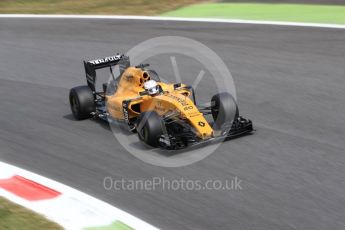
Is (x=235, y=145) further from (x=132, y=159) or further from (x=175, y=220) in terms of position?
(x=175, y=220)

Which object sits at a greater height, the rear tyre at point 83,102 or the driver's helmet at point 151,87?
the driver's helmet at point 151,87

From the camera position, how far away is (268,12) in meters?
18.5

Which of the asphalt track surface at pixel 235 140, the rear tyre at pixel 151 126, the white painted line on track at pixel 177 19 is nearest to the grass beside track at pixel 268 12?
the white painted line on track at pixel 177 19

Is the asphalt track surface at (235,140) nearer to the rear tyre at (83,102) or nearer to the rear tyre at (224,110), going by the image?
the rear tyre at (83,102)

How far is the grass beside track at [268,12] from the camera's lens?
1725 cm

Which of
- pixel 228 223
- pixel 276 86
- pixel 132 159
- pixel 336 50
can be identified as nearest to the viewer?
pixel 228 223

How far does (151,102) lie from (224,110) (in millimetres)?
1131

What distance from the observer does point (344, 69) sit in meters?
12.9

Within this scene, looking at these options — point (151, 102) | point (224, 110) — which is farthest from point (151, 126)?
point (224, 110)

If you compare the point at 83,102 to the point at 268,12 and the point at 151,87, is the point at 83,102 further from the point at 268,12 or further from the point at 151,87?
the point at 268,12

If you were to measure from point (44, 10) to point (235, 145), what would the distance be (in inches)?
541

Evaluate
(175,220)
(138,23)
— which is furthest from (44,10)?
(175,220)

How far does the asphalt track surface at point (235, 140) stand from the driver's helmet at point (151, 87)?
0.95m

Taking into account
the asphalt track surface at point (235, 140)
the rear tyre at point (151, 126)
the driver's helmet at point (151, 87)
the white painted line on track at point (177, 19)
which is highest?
the driver's helmet at point (151, 87)
